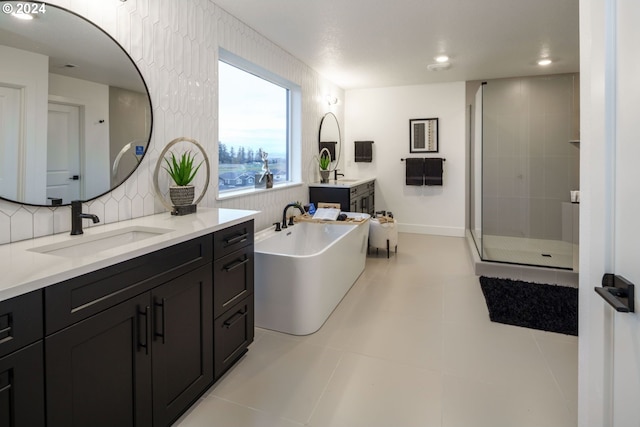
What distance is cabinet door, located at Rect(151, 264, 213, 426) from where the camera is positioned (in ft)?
5.16

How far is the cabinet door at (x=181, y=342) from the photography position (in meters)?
1.57

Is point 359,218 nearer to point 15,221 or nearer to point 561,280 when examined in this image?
point 561,280

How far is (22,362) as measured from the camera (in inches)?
41.6

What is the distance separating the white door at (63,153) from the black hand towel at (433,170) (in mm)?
4965

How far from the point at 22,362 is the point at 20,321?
0.12 m

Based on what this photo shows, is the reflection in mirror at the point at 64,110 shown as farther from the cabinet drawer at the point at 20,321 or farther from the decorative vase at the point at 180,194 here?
the cabinet drawer at the point at 20,321

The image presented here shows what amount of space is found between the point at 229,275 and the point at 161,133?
41.3 inches

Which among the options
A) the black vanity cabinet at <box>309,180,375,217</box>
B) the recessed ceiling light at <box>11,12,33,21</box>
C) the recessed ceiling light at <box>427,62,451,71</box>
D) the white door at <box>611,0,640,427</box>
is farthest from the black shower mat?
the recessed ceiling light at <box>11,12,33,21</box>

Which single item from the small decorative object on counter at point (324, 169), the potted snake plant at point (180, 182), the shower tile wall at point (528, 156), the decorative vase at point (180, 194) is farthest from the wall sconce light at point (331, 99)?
the decorative vase at point (180, 194)

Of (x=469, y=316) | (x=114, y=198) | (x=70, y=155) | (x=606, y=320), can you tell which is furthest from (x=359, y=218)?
(x=606, y=320)

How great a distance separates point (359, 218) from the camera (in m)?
4.07

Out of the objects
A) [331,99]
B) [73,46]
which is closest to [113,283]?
[73,46]

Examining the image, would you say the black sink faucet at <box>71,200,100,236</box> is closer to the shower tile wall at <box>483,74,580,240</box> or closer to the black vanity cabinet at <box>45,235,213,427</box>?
the black vanity cabinet at <box>45,235,213,427</box>

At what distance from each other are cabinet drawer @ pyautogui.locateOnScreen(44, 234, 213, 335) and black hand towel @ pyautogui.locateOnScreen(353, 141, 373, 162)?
15.4 ft
